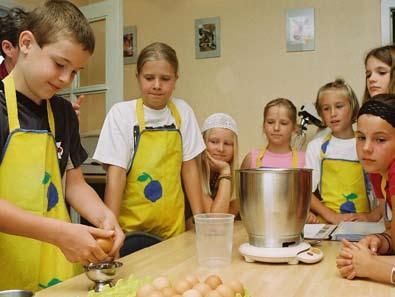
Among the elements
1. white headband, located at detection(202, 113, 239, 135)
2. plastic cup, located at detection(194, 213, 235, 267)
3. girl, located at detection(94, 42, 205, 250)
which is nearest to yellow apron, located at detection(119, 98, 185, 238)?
girl, located at detection(94, 42, 205, 250)

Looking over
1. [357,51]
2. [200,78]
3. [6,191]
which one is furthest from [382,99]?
[200,78]

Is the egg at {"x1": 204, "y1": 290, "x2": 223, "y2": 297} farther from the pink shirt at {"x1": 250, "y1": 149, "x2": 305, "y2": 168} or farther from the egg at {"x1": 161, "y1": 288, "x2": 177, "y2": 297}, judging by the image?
the pink shirt at {"x1": 250, "y1": 149, "x2": 305, "y2": 168}

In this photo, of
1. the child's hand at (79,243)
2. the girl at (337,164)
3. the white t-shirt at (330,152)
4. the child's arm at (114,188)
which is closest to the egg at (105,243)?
the child's hand at (79,243)

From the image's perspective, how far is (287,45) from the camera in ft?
9.01

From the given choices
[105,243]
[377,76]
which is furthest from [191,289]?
[377,76]

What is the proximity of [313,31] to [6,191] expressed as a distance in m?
2.17

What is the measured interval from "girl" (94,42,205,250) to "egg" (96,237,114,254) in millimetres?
617

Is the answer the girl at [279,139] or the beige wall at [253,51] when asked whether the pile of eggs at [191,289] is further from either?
the beige wall at [253,51]

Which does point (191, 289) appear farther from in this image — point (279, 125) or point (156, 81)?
point (279, 125)

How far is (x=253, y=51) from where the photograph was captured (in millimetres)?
2850

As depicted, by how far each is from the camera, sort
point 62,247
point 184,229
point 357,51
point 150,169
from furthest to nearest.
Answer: point 357,51 → point 184,229 → point 150,169 → point 62,247

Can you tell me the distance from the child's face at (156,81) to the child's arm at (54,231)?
0.82 metres

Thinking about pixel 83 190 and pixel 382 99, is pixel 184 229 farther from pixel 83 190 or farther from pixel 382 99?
pixel 382 99

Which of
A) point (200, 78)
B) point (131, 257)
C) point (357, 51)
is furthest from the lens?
point (200, 78)
